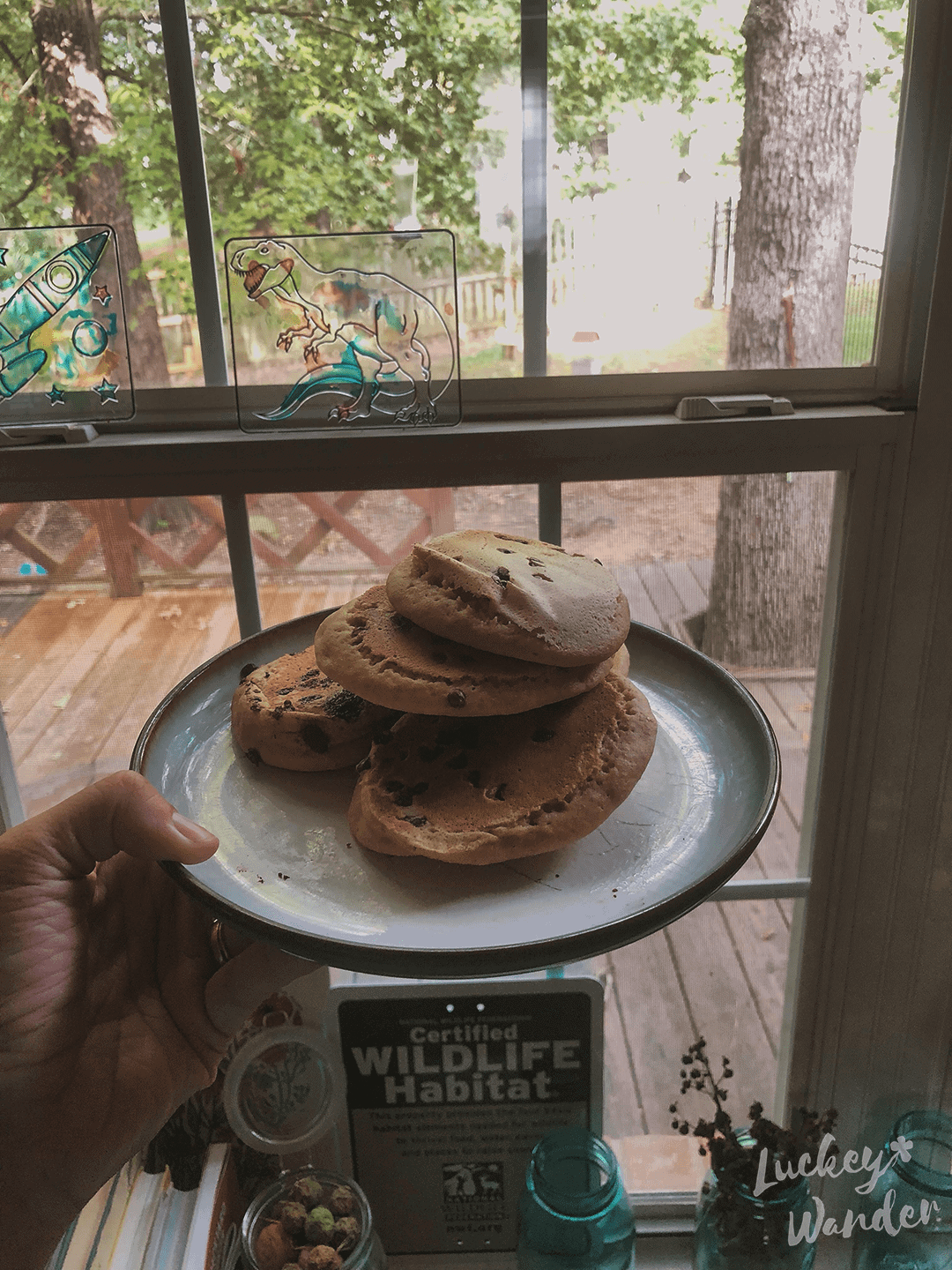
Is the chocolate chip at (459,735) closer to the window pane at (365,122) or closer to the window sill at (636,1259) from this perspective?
the window pane at (365,122)

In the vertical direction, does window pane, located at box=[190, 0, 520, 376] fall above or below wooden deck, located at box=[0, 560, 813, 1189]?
above

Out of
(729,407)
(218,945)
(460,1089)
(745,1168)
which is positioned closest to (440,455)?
(729,407)

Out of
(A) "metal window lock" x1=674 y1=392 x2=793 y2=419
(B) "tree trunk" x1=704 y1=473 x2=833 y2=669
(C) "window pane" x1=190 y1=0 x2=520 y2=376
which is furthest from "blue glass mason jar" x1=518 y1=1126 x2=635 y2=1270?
(C) "window pane" x1=190 y1=0 x2=520 y2=376

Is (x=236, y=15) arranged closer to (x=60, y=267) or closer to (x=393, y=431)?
(x=60, y=267)

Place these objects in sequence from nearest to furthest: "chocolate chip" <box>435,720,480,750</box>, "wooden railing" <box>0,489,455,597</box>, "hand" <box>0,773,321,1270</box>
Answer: "chocolate chip" <box>435,720,480,750</box> → "hand" <box>0,773,321,1270</box> → "wooden railing" <box>0,489,455,597</box>

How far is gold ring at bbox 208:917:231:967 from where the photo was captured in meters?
0.90

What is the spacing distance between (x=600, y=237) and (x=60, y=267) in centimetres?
52

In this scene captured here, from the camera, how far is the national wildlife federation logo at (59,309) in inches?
36.0

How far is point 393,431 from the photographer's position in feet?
3.11

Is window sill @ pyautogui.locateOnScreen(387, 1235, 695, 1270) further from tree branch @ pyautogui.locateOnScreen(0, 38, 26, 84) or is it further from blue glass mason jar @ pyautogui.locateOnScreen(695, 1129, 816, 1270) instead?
tree branch @ pyautogui.locateOnScreen(0, 38, 26, 84)

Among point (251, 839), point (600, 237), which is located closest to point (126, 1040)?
point (251, 839)

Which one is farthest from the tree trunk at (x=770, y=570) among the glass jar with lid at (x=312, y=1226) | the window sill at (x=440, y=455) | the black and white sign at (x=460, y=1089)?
the glass jar with lid at (x=312, y=1226)

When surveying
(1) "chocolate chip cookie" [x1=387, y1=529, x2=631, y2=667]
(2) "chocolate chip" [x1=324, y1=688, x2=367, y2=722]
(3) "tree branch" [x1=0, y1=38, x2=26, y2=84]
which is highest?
(3) "tree branch" [x1=0, y1=38, x2=26, y2=84]

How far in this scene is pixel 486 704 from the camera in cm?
59
